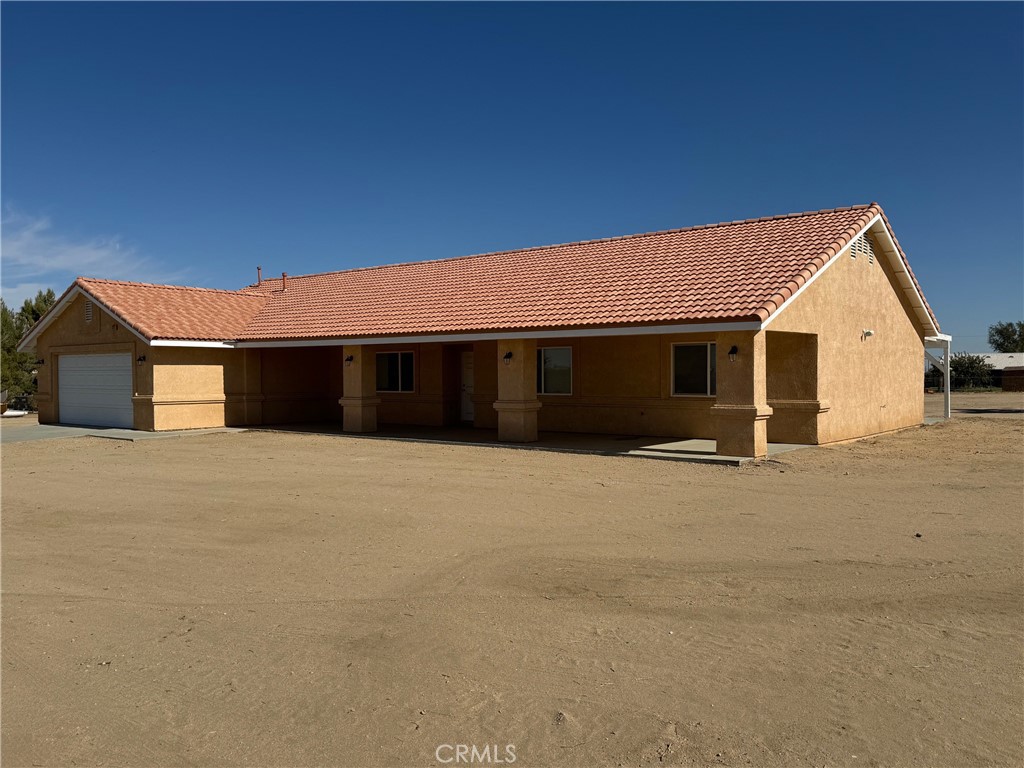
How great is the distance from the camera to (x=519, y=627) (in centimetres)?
577

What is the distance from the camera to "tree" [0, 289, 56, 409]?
37.8 metres

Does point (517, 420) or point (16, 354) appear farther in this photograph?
point (16, 354)

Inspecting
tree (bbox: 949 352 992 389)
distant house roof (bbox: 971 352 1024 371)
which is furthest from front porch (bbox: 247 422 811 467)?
distant house roof (bbox: 971 352 1024 371)

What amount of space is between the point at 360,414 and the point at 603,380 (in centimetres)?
641

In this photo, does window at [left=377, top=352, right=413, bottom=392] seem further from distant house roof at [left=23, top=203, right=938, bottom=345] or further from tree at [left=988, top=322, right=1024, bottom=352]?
tree at [left=988, top=322, right=1024, bottom=352]

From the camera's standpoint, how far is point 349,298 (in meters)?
25.2

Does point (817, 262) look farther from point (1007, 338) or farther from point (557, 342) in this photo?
point (1007, 338)

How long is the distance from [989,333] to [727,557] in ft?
320

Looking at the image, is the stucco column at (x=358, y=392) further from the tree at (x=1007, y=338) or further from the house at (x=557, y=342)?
the tree at (x=1007, y=338)

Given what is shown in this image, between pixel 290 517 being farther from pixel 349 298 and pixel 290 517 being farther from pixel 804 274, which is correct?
pixel 349 298

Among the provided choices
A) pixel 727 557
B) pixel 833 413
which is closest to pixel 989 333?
pixel 833 413

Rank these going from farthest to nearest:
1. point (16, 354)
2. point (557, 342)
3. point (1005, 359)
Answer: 1. point (1005, 359)
2. point (16, 354)
3. point (557, 342)

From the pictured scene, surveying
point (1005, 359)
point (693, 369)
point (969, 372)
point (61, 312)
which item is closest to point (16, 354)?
point (61, 312)

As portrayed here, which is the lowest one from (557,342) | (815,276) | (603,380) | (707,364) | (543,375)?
(603,380)
